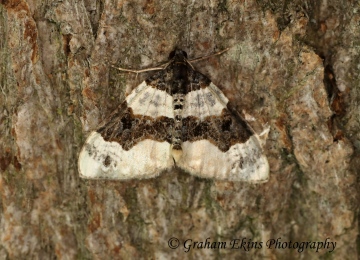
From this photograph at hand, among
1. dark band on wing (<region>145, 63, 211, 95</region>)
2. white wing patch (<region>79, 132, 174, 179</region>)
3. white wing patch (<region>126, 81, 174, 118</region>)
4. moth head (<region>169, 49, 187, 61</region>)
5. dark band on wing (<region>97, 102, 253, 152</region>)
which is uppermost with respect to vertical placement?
moth head (<region>169, 49, 187, 61</region>)

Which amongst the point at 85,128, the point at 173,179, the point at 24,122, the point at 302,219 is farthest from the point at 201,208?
the point at 24,122

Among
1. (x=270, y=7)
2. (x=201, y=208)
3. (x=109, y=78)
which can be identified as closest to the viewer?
(x=270, y=7)

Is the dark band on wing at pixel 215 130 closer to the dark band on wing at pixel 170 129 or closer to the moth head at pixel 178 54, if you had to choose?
the dark band on wing at pixel 170 129

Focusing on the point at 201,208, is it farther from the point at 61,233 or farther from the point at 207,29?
the point at 207,29

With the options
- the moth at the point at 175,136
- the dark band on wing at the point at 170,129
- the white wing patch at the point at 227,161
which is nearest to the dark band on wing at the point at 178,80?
Result: the moth at the point at 175,136

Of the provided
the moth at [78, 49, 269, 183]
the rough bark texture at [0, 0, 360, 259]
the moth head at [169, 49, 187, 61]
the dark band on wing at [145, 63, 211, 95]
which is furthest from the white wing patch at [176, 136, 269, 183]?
the moth head at [169, 49, 187, 61]

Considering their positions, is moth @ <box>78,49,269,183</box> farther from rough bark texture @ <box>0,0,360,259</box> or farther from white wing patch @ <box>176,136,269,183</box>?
rough bark texture @ <box>0,0,360,259</box>

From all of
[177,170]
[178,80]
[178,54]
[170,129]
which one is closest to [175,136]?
[170,129]

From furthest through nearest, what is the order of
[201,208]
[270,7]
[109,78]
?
[201,208] → [109,78] → [270,7]
